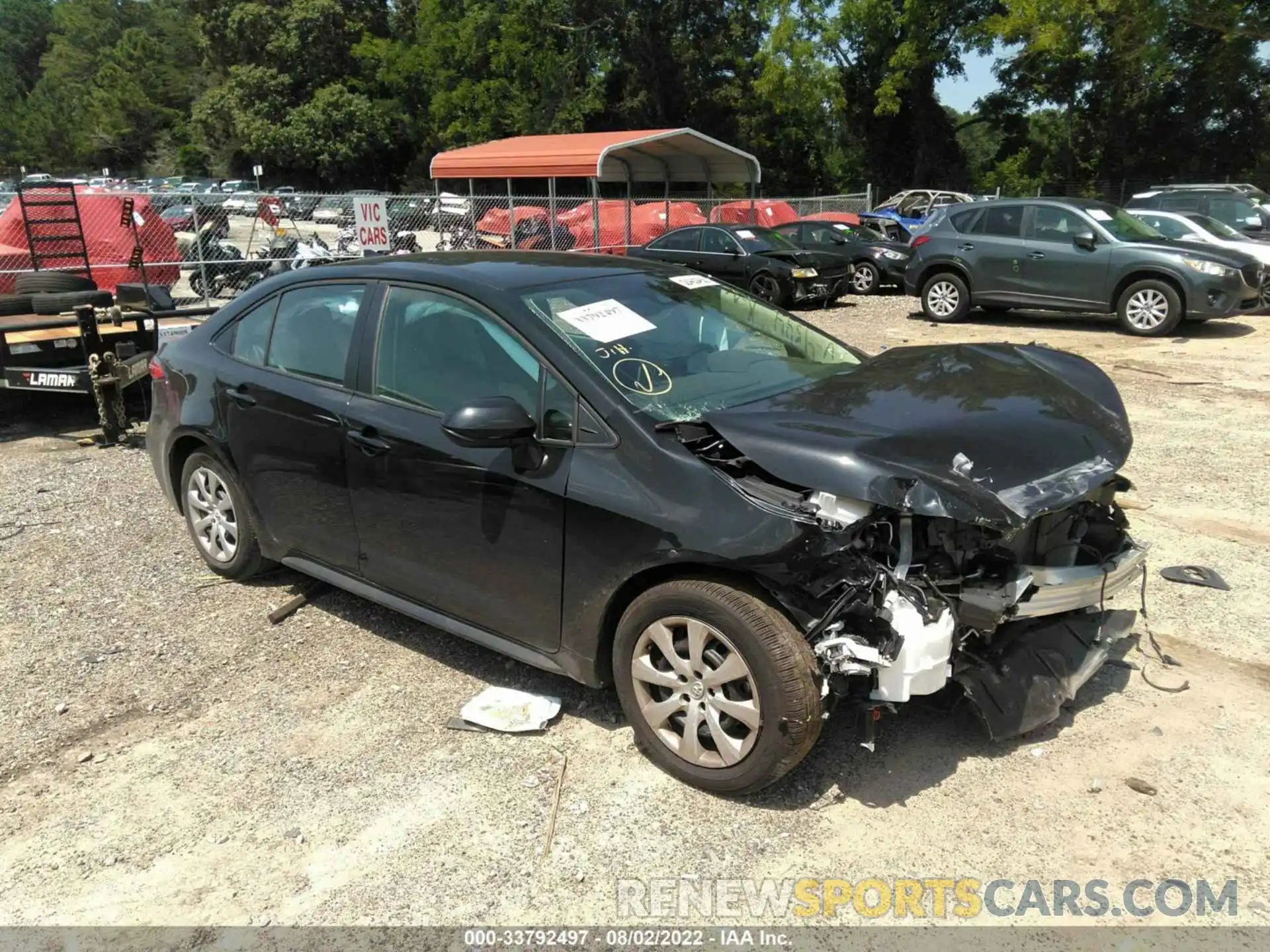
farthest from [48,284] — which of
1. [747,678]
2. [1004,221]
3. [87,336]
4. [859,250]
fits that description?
[859,250]

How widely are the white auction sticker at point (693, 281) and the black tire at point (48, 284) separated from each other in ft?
25.1

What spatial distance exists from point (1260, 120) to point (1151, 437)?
1458 inches

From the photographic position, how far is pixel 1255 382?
923 cm

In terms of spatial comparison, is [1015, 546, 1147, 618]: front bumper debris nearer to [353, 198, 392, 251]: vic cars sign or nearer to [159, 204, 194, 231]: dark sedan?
[159, 204, 194, 231]: dark sedan

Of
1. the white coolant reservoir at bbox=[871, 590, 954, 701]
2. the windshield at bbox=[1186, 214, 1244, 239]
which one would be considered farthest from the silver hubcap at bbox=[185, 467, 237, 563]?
the windshield at bbox=[1186, 214, 1244, 239]

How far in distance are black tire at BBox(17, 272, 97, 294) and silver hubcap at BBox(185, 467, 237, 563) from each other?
5747mm

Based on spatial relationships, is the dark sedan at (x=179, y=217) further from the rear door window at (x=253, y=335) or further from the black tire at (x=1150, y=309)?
the black tire at (x=1150, y=309)

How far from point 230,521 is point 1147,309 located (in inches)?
457

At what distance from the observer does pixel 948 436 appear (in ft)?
9.76

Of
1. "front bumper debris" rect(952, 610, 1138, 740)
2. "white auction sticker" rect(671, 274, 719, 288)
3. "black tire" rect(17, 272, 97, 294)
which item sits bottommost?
"front bumper debris" rect(952, 610, 1138, 740)

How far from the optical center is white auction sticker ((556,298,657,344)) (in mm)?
3449

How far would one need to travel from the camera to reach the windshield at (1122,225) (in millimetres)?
11914

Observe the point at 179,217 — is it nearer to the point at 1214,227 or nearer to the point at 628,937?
the point at 628,937

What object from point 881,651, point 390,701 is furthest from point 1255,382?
point 390,701
